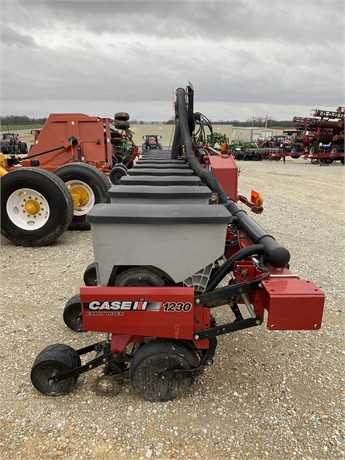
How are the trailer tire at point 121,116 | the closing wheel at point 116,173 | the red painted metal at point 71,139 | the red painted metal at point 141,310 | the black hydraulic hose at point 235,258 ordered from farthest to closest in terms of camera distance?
the trailer tire at point 121,116 → the closing wheel at point 116,173 → the red painted metal at point 71,139 → the black hydraulic hose at point 235,258 → the red painted metal at point 141,310

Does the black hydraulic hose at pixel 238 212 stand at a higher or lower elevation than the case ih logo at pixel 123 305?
higher

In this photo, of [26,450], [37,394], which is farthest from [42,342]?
[26,450]

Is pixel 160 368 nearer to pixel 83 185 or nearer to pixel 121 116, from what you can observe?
pixel 83 185

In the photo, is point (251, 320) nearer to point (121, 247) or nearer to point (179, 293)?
point (179, 293)

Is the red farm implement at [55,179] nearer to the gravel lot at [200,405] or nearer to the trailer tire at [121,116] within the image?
the gravel lot at [200,405]

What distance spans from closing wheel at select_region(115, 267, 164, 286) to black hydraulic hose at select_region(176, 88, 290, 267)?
2.17ft

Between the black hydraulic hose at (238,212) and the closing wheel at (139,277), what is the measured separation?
0.66 meters

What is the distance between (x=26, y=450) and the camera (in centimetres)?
184

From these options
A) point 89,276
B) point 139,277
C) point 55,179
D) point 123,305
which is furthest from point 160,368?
point 55,179

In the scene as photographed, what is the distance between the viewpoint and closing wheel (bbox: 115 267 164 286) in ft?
6.74

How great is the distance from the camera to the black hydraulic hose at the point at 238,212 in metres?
1.99

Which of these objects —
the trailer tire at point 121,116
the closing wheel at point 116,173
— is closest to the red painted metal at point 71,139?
the closing wheel at point 116,173

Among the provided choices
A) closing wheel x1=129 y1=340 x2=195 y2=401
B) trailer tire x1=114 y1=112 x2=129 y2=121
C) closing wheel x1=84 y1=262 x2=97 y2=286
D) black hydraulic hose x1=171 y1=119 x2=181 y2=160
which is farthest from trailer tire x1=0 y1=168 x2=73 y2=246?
trailer tire x1=114 y1=112 x2=129 y2=121

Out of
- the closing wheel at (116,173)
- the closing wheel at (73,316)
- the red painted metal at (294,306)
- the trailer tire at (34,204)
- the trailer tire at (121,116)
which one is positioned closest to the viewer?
the red painted metal at (294,306)
